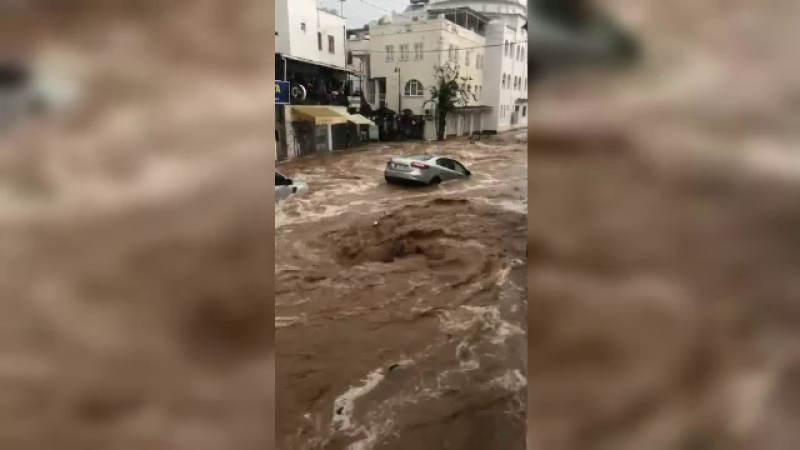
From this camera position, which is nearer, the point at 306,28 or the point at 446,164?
the point at 306,28

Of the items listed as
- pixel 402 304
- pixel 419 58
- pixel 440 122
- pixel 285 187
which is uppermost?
pixel 419 58

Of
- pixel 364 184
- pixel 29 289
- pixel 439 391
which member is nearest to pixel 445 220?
pixel 364 184

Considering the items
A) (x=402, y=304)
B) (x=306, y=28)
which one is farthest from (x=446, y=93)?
(x=402, y=304)

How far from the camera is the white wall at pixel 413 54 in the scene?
935 mm

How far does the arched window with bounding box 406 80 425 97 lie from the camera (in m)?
0.95

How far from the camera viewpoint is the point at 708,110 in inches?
40.1

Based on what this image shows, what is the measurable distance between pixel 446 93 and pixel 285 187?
33cm

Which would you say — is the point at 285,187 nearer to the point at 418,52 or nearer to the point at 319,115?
the point at 319,115

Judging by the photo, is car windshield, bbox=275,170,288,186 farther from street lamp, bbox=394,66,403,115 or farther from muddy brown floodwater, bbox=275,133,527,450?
street lamp, bbox=394,66,403,115

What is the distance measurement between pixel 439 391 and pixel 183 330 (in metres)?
0.45

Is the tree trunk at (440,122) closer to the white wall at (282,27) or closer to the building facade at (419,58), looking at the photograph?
the building facade at (419,58)

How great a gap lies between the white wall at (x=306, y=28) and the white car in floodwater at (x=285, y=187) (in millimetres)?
204

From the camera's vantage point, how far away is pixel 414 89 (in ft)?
3.11

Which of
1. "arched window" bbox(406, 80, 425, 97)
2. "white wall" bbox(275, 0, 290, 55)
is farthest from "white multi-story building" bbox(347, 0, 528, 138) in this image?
"white wall" bbox(275, 0, 290, 55)
